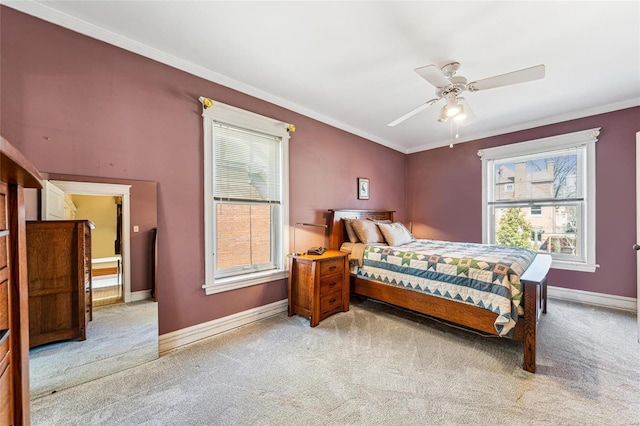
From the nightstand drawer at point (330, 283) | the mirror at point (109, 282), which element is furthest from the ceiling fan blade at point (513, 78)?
the mirror at point (109, 282)

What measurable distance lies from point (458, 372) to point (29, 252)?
9.79 feet

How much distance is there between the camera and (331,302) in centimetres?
290

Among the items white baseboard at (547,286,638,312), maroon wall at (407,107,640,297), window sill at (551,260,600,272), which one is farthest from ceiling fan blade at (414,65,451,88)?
white baseboard at (547,286,638,312)

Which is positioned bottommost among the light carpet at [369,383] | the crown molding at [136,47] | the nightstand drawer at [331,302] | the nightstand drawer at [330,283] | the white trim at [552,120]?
the light carpet at [369,383]

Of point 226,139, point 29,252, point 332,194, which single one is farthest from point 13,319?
point 332,194

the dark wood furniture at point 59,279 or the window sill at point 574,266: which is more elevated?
the dark wood furniture at point 59,279

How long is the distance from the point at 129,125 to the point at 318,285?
2.18m

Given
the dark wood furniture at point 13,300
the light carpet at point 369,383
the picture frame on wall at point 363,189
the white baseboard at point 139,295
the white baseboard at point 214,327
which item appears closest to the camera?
the dark wood furniture at point 13,300

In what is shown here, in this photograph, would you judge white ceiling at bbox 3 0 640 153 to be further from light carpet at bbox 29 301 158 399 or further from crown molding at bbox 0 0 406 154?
light carpet at bbox 29 301 158 399

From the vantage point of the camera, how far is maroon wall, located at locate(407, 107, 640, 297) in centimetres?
312

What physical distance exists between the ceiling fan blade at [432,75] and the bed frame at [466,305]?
67.3 inches

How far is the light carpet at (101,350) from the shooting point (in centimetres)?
167

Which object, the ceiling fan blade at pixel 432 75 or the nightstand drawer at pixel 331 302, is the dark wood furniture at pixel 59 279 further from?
the ceiling fan blade at pixel 432 75

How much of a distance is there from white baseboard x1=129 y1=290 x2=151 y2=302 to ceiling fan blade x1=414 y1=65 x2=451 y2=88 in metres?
2.74
